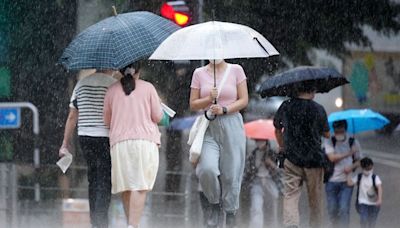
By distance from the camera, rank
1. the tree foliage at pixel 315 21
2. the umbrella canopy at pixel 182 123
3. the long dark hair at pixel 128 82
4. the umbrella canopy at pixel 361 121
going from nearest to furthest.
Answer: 1. the long dark hair at pixel 128 82
2. the umbrella canopy at pixel 361 121
3. the tree foliage at pixel 315 21
4. the umbrella canopy at pixel 182 123

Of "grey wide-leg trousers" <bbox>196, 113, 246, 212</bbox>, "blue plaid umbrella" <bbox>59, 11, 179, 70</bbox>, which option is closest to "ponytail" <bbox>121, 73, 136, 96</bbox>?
"blue plaid umbrella" <bbox>59, 11, 179, 70</bbox>

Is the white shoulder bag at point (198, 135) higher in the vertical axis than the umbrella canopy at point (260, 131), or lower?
higher

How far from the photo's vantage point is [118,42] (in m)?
9.00

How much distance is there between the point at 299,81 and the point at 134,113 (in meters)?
2.12

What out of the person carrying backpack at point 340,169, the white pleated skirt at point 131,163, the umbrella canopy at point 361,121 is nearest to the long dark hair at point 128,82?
the white pleated skirt at point 131,163

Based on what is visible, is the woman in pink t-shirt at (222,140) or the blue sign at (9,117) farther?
the blue sign at (9,117)

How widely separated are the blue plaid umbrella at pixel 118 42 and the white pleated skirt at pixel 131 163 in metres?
0.67

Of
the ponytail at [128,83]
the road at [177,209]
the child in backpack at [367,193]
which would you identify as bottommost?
the road at [177,209]

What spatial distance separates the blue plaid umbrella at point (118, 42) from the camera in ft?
29.1

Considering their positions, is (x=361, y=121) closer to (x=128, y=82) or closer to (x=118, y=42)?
(x=118, y=42)

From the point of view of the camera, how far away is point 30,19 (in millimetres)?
14625

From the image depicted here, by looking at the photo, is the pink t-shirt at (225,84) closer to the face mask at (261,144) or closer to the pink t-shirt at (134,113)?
the pink t-shirt at (134,113)

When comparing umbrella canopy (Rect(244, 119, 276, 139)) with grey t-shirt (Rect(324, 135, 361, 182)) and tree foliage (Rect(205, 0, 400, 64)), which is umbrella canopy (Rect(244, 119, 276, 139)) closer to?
grey t-shirt (Rect(324, 135, 361, 182))

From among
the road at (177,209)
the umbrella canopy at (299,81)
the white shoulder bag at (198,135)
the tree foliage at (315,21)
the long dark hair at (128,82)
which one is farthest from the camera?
the tree foliage at (315,21)
